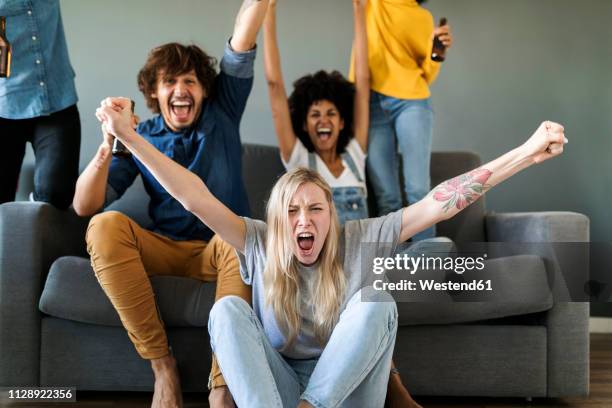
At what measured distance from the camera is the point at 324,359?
161cm

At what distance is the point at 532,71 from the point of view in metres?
3.54

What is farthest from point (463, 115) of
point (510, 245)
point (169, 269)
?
point (169, 269)

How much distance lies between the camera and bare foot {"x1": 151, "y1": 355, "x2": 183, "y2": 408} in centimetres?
195

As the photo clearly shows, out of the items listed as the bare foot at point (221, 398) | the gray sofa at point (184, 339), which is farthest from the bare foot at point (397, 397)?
the bare foot at point (221, 398)

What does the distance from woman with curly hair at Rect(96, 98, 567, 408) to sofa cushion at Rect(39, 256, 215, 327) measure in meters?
0.31

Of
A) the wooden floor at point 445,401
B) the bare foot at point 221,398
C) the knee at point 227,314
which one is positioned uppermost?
the knee at point 227,314

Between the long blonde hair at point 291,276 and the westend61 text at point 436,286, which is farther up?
the long blonde hair at point 291,276

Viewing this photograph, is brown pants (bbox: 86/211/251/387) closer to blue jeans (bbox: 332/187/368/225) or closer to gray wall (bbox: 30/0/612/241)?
blue jeans (bbox: 332/187/368/225)

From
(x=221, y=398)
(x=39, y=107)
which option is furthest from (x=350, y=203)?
(x=39, y=107)

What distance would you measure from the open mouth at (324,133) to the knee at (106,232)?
883mm

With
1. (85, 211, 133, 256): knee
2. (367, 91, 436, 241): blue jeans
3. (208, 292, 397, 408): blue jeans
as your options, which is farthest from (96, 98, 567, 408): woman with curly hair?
(367, 91, 436, 241): blue jeans

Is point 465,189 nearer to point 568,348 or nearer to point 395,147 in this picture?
point 568,348

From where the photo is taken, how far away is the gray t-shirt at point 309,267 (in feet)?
5.83

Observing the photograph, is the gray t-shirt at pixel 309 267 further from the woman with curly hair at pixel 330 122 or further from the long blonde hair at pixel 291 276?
the woman with curly hair at pixel 330 122
